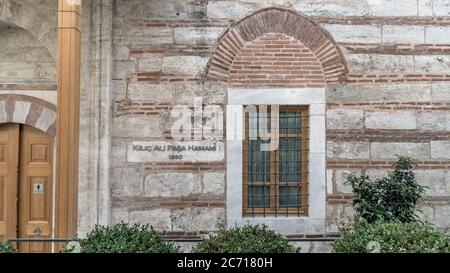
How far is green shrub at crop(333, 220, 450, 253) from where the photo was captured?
252 inches

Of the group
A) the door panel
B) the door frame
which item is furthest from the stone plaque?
the door panel

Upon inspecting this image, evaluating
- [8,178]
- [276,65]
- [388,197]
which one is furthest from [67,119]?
[388,197]

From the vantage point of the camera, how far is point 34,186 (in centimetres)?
891

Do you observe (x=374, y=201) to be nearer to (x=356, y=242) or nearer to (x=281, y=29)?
(x=356, y=242)

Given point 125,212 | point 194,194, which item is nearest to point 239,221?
point 194,194

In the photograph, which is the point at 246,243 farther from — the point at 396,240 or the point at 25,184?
the point at 25,184

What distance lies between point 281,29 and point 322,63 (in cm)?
81

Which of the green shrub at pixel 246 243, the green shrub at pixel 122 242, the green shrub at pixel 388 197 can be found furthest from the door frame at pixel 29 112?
the green shrub at pixel 388 197

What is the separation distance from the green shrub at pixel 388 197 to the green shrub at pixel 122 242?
8.53 ft

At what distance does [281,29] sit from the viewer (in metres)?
8.79

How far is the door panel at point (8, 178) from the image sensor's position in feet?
28.9

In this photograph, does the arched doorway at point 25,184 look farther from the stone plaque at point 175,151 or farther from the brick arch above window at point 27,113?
the stone plaque at point 175,151

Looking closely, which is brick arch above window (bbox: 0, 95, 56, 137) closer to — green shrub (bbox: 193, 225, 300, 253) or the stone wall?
the stone wall
